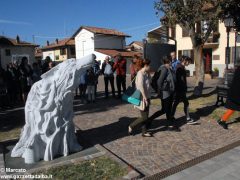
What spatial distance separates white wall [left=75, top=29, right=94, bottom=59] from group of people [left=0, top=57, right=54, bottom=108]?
33.5 metres

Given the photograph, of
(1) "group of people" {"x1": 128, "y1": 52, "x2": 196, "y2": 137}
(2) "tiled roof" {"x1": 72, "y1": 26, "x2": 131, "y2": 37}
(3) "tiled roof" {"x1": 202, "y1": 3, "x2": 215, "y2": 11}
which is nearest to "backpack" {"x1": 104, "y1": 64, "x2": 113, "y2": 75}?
(3) "tiled roof" {"x1": 202, "y1": 3, "x2": 215, "y2": 11}

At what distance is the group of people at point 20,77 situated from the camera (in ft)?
35.0

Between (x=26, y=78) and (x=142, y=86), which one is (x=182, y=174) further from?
(x=26, y=78)

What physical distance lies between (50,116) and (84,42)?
43.1 meters

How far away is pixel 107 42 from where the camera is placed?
46812 millimetres

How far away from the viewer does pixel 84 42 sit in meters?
47.2

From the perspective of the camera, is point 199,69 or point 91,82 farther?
point 199,69

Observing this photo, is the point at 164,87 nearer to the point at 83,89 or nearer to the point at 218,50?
the point at 83,89

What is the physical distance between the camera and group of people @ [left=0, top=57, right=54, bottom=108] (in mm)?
10680

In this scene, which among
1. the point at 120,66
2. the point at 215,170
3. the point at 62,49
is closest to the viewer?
the point at 215,170

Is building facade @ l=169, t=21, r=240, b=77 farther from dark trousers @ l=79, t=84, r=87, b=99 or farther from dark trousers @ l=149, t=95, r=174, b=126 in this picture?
→ dark trousers @ l=149, t=95, r=174, b=126

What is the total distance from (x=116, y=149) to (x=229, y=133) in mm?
2753

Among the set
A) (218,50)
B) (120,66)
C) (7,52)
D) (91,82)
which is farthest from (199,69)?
(7,52)

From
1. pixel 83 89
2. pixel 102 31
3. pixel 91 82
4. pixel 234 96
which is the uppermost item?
pixel 102 31
